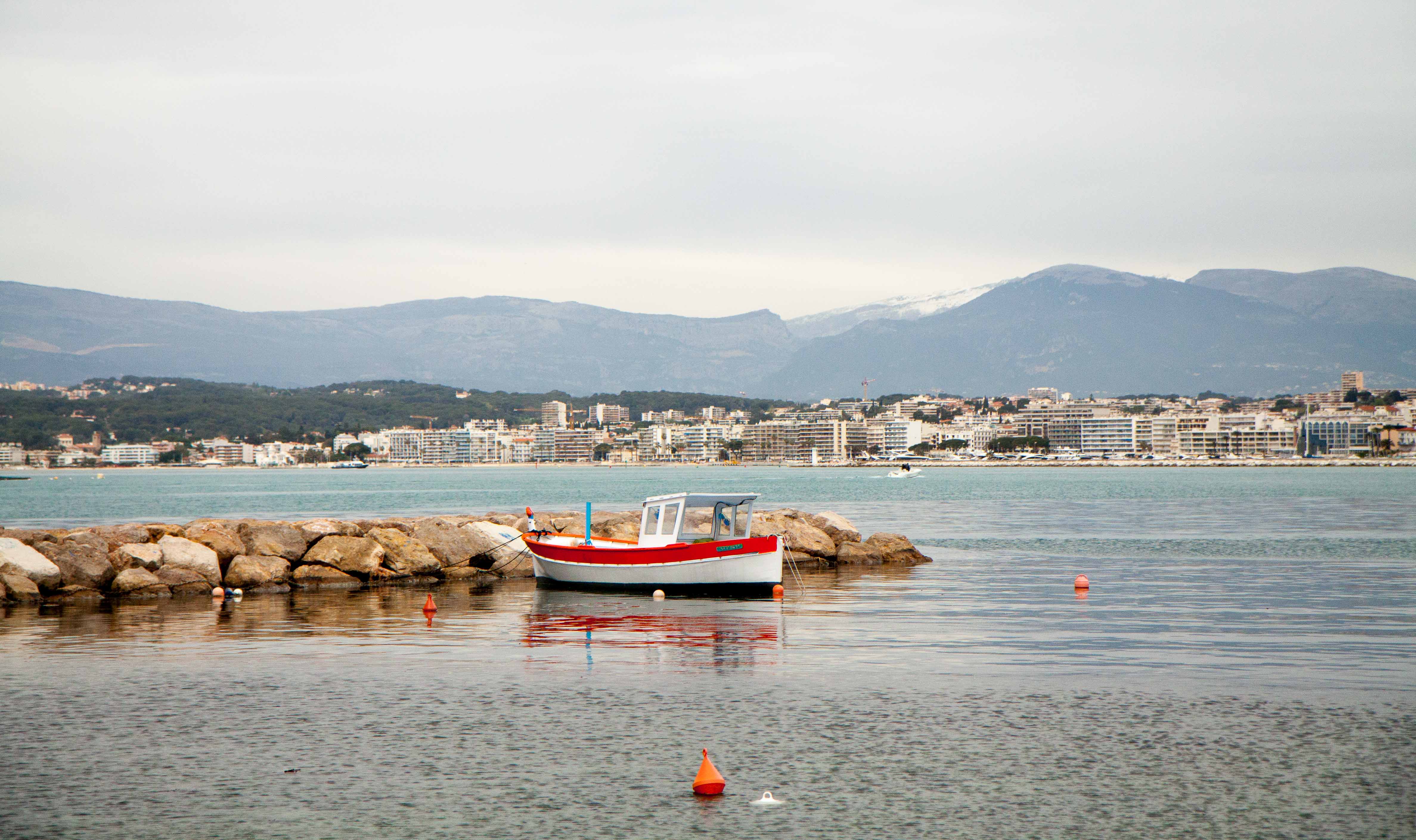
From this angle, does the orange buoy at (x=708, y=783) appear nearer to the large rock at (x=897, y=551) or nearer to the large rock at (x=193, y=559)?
the large rock at (x=193, y=559)

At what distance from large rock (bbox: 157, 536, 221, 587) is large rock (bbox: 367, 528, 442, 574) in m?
4.04


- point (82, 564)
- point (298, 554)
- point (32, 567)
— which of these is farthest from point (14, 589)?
point (298, 554)

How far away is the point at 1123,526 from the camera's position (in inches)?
2093

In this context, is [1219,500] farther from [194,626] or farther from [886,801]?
[886,801]

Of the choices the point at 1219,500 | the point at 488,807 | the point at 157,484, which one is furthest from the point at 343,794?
the point at 157,484

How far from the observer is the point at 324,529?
32.0 metres

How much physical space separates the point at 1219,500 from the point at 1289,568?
168ft

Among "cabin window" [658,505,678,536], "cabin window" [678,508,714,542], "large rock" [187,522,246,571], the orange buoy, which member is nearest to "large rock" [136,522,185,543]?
→ "large rock" [187,522,246,571]

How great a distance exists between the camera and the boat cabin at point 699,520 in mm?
27703

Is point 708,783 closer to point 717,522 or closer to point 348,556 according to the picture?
point 717,522

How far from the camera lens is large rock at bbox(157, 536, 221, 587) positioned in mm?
28359

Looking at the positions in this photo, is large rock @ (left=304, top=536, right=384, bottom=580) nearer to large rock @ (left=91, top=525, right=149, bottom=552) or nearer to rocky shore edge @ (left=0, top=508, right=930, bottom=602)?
rocky shore edge @ (left=0, top=508, right=930, bottom=602)

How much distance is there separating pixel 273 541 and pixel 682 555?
10.7 m

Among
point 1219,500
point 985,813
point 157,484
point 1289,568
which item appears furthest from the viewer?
point 157,484
